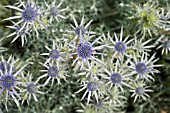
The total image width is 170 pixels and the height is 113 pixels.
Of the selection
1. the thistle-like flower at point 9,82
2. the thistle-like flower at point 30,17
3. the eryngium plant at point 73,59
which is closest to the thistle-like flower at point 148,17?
the eryngium plant at point 73,59

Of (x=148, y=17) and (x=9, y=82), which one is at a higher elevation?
(x=148, y=17)

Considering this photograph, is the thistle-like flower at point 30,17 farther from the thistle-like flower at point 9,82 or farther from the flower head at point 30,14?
the thistle-like flower at point 9,82

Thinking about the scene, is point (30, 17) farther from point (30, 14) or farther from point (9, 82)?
point (9, 82)

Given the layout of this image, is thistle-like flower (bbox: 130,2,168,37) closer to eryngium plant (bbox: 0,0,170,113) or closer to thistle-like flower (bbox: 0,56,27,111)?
eryngium plant (bbox: 0,0,170,113)

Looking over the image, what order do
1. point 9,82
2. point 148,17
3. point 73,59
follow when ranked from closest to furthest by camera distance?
1. point 9,82
2. point 73,59
3. point 148,17

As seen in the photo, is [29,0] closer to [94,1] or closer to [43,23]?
[43,23]

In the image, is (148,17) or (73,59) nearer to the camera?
(73,59)

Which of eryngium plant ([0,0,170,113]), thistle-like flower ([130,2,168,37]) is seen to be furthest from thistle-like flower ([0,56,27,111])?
thistle-like flower ([130,2,168,37])

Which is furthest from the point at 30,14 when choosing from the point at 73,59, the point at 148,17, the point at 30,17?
the point at 148,17

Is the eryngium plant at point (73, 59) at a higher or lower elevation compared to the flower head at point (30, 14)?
lower

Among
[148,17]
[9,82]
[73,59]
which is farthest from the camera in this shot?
[148,17]

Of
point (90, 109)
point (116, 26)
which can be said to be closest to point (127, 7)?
point (116, 26)
